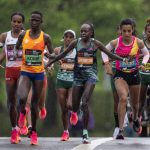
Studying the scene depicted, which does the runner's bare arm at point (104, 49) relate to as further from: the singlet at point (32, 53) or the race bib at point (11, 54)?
the race bib at point (11, 54)

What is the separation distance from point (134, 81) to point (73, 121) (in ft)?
5.01

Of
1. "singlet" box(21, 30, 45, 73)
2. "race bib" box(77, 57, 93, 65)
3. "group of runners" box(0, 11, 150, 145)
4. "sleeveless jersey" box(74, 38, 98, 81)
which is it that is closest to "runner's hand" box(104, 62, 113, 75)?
"group of runners" box(0, 11, 150, 145)

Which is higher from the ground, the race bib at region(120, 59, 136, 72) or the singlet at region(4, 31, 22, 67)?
the singlet at region(4, 31, 22, 67)

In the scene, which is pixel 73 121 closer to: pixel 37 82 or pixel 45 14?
pixel 37 82

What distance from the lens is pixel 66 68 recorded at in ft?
58.4

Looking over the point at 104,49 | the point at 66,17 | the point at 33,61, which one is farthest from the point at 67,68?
the point at 66,17

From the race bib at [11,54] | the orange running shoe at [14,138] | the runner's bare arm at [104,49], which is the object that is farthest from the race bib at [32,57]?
the orange running shoe at [14,138]

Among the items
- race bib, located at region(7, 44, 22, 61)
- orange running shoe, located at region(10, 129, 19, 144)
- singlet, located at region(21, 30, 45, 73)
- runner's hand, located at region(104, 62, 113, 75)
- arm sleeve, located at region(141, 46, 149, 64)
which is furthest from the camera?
arm sleeve, located at region(141, 46, 149, 64)

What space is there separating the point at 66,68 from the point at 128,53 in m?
→ 1.61

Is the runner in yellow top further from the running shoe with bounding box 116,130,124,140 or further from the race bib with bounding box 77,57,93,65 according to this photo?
the running shoe with bounding box 116,130,124,140

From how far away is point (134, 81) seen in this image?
17.0 m

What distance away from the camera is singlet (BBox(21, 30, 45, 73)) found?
51.3 feet

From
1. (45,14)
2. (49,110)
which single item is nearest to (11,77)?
(45,14)

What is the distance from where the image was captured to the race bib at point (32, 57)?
1562 centimetres
